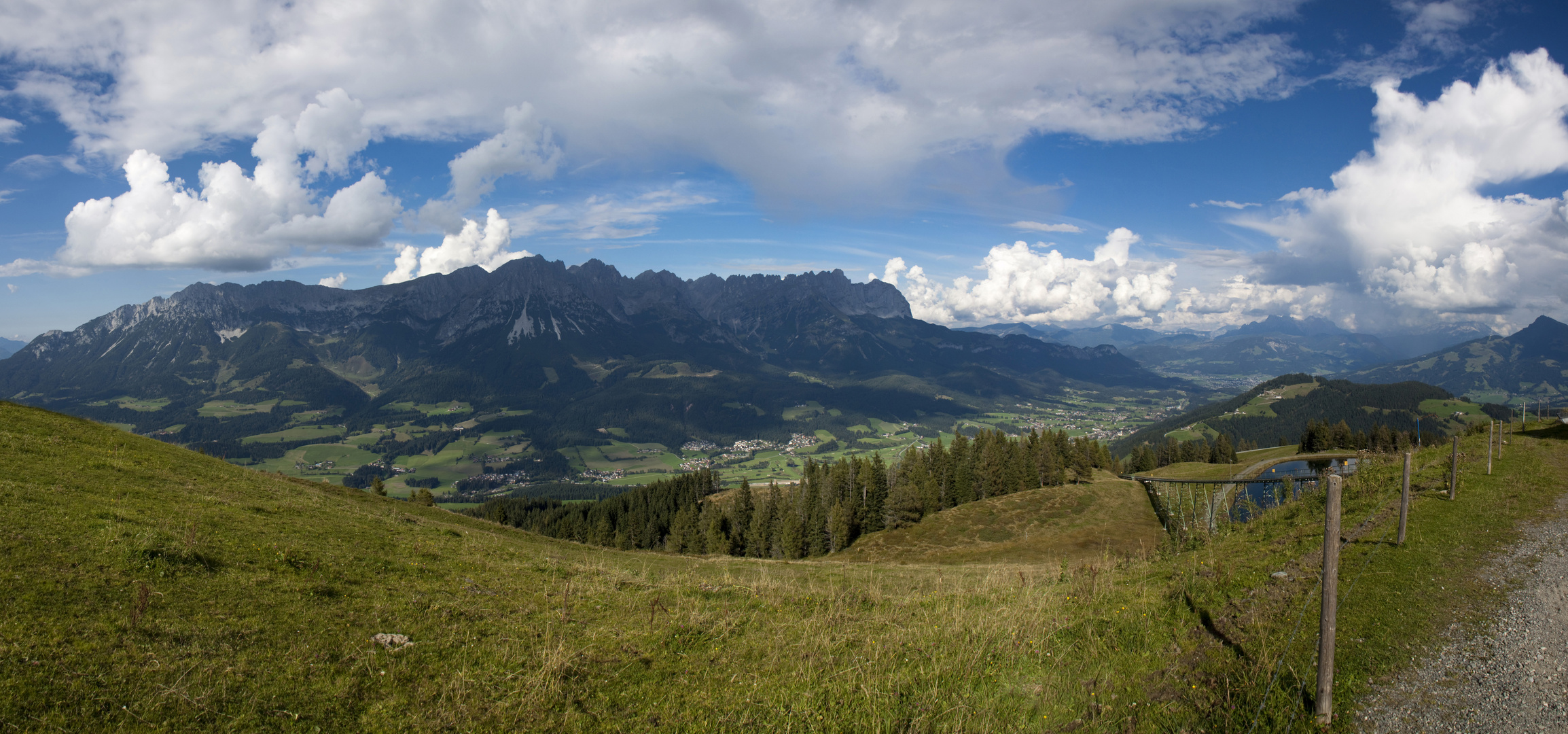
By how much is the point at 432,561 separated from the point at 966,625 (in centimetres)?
1350

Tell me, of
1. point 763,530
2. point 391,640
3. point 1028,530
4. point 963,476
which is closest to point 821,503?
point 763,530

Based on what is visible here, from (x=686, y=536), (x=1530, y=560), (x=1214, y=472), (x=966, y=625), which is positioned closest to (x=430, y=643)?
(x=966, y=625)

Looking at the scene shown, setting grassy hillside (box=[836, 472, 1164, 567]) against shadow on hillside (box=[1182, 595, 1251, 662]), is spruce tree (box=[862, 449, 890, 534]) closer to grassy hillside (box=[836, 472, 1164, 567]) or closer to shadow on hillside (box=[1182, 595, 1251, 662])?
grassy hillside (box=[836, 472, 1164, 567])

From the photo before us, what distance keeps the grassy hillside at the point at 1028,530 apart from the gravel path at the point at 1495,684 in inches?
1320

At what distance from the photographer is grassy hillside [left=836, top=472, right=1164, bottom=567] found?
47.9 m

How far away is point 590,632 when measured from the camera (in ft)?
35.6

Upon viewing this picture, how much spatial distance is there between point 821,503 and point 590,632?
59424 mm

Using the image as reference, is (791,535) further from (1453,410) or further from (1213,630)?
(1453,410)

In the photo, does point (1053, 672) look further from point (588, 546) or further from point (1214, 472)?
point (1214, 472)

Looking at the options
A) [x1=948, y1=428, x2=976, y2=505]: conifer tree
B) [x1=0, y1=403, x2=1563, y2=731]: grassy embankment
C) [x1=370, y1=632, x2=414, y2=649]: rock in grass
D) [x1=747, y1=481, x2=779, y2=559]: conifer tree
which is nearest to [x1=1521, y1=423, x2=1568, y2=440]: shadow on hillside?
[x1=0, y1=403, x2=1563, y2=731]: grassy embankment

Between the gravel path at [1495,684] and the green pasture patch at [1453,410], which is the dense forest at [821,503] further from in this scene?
the green pasture patch at [1453,410]

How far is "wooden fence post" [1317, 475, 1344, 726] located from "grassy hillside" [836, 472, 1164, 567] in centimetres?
3714

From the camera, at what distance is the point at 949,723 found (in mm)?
7711

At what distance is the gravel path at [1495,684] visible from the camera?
25.0ft
